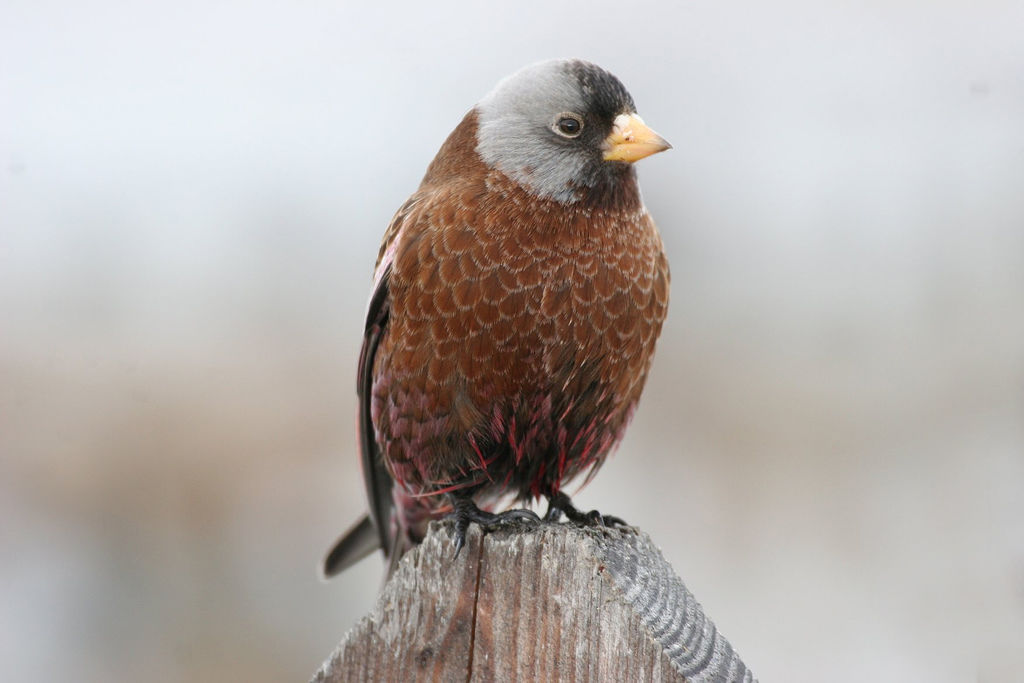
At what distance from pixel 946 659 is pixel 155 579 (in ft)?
11.6

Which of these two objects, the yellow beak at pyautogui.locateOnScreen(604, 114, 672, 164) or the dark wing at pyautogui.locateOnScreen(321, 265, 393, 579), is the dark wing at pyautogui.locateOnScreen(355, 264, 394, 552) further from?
the yellow beak at pyautogui.locateOnScreen(604, 114, 672, 164)

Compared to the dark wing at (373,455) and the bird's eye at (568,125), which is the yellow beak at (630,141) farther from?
the dark wing at (373,455)

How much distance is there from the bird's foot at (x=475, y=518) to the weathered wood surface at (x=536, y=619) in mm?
24

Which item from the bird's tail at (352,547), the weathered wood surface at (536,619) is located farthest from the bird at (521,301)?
the weathered wood surface at (536,619)

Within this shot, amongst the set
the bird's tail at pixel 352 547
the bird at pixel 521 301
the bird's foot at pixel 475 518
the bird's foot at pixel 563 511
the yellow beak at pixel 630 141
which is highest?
the yellow beak at pixel 630 141

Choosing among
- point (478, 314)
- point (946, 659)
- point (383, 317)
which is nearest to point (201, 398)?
point (383, 317)

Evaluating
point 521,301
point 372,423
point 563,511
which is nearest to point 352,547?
point 372,423

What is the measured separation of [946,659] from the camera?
4.36 m

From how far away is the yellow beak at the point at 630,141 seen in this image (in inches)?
98.3

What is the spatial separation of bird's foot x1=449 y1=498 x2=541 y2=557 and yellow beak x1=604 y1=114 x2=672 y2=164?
34.5 inches

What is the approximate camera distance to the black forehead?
8.45 feet

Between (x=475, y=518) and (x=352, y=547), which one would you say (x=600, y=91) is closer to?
(x=475, y=518)

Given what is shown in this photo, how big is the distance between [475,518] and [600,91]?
3.51ft

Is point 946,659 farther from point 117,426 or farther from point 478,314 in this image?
point 117,426
